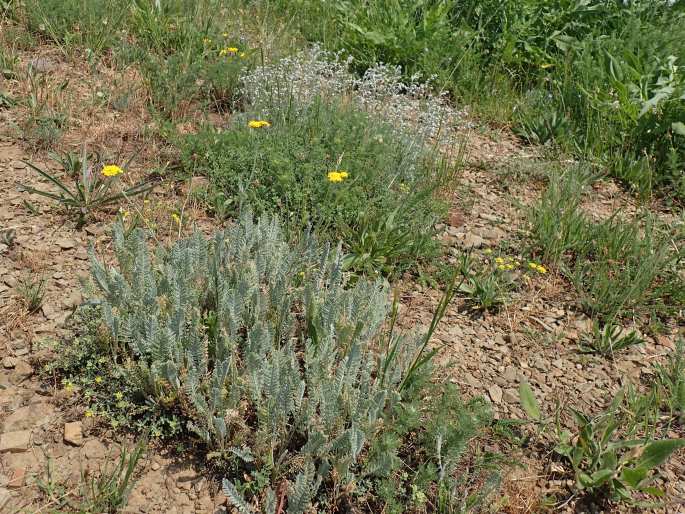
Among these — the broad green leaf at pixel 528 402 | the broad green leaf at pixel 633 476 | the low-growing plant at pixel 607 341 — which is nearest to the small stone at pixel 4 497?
the broad green leaf at pixel 528 402

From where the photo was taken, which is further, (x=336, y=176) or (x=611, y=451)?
(x=336, y=176)

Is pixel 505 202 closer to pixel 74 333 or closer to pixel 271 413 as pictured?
pixel 271 413

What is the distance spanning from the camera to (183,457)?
261 cm

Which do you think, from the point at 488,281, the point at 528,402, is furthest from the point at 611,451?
the point at 488,281

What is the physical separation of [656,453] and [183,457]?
1912 mm

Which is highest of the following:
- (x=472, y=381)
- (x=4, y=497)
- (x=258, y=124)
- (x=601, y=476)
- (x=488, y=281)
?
(x=258, y=124)

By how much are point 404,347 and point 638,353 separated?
1404 mm

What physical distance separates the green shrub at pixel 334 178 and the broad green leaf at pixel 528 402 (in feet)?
3.28

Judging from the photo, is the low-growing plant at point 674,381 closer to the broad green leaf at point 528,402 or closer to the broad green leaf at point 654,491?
the broad green leaf at point 654,491

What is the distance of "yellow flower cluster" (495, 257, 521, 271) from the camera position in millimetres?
3711

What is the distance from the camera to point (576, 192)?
4199 mm

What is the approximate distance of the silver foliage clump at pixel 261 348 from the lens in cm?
253

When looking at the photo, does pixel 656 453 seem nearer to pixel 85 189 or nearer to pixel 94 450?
pixel 94 450

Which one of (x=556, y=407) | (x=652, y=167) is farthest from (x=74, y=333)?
(x=652, y=167)
